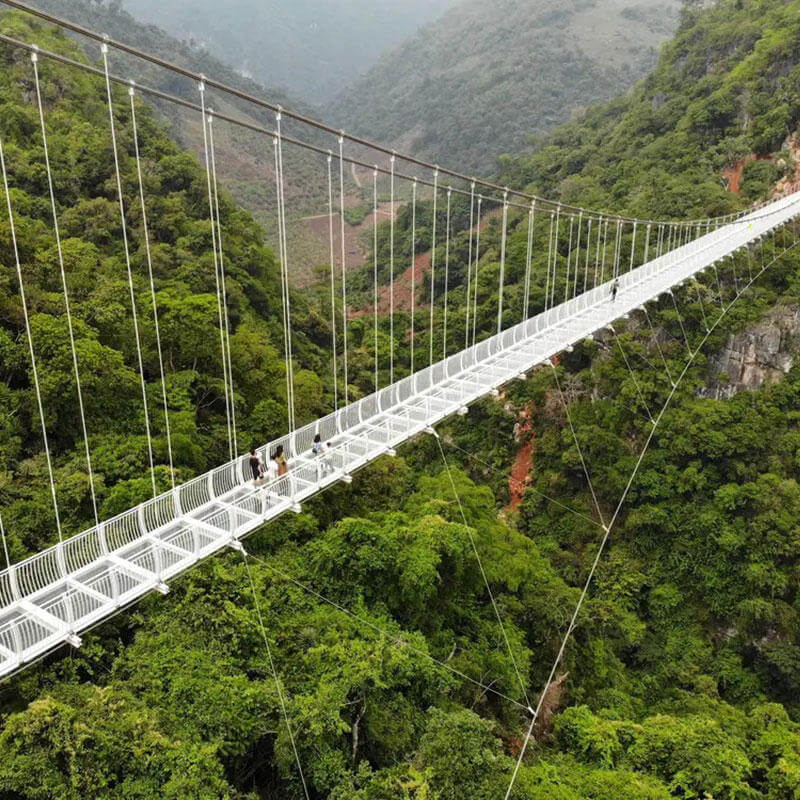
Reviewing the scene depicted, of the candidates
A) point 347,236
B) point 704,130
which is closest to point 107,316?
point 704,130

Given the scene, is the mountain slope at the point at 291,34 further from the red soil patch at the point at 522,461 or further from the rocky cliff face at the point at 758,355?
the rocky cliff face at the point at 758,355

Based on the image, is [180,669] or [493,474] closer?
[180,669]

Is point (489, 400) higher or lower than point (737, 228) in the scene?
lower

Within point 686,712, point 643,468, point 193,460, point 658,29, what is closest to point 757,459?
point 643,468

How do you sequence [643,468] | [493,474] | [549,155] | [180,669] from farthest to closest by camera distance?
[549,155] < [493,474] < [643,468] < [180,669]

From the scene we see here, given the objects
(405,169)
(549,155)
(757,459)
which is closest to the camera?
(757,459)

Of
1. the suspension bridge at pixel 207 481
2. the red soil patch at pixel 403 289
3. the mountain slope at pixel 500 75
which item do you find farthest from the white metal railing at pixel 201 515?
the mountain slope at pixel 500 75

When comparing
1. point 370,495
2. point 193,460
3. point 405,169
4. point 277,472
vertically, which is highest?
point 277,472

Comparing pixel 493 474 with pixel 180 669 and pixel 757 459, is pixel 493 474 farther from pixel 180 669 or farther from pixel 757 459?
pixel 180 669
